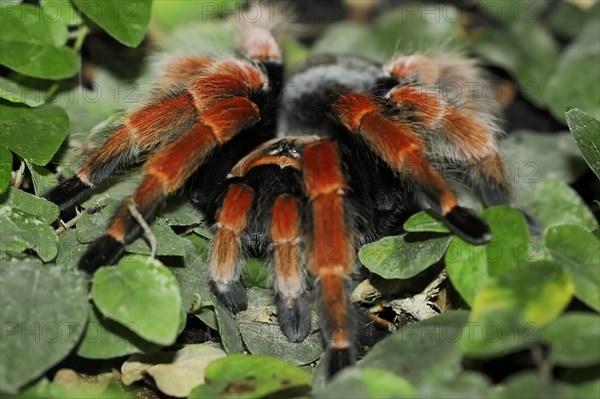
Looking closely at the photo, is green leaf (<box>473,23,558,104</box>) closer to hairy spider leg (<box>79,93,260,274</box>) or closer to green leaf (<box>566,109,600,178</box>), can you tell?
green leaf (<box>566,109,600,178</box>)

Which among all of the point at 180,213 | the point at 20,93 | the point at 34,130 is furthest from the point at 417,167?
the point at 20,93

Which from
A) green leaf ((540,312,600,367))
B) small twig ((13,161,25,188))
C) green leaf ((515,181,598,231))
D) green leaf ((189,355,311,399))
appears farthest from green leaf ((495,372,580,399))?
small twig ((13,161,25,188))

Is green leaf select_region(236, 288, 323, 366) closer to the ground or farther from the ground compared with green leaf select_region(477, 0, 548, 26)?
closer to the ground

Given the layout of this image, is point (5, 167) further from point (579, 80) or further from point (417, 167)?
point (579, 80)

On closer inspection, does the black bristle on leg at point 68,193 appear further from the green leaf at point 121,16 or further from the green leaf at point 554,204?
the green leaf at point 554,204

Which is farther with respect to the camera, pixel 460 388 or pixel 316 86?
pixel 316 86

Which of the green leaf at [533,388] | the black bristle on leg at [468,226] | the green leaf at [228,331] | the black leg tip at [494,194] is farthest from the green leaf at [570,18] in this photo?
the green leaf at [533,388]

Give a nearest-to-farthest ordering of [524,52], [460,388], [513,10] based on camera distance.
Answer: [460,388], [524,52], [513,10]
